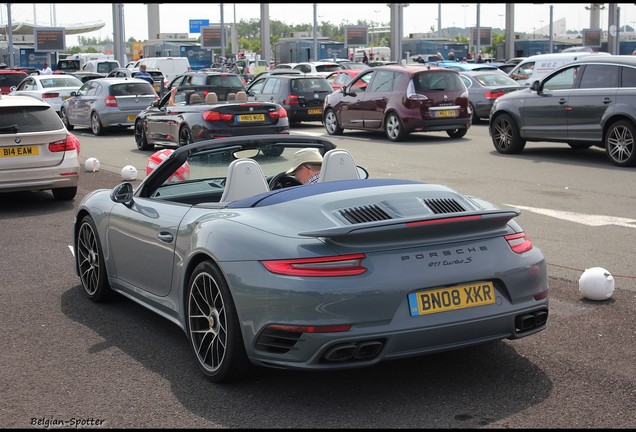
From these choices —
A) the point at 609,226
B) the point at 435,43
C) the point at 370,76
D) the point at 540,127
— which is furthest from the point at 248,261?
the point at 435,43

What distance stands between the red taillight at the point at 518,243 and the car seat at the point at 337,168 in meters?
1.27

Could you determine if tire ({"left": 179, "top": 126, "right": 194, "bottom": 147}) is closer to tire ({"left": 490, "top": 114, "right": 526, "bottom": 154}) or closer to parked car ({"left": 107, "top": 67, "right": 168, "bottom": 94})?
tire ({"left": 490, "top": 114, "right": 526, "bottom": 154})

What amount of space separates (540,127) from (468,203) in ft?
39.4

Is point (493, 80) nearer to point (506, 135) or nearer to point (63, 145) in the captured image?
point (506, 135)

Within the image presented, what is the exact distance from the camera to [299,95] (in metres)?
25.3

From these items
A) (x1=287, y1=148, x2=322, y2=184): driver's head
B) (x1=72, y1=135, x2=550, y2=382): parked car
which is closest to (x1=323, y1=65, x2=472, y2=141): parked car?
(x1=287, y1=148, x2=322, y2=184): driver's head

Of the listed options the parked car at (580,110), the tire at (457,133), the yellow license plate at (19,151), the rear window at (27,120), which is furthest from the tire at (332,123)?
the yellow license plate at (19,151)

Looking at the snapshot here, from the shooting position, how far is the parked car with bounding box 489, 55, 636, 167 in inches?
591

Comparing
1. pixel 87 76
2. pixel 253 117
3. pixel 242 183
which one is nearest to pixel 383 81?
pixel 253 117

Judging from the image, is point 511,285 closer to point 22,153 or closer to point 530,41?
point 22,153

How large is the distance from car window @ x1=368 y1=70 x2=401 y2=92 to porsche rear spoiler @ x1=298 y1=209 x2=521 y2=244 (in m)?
16.3

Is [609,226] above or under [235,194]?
under

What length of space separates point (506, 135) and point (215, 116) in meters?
5.44

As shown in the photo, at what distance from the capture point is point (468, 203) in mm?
5133
